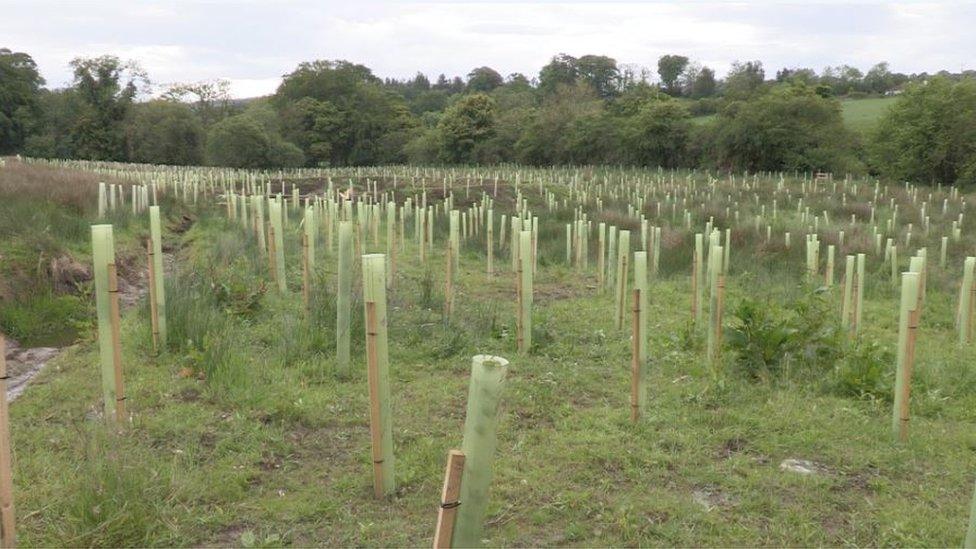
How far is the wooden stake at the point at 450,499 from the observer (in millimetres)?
2396

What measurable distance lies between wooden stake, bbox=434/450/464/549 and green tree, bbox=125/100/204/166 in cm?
5325

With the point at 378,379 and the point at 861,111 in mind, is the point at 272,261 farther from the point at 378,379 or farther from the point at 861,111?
the point at 861,111

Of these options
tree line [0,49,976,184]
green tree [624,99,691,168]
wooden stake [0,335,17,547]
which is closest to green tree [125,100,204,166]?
tree line [0,49,976,184]

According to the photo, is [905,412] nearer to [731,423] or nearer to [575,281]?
[731,423]

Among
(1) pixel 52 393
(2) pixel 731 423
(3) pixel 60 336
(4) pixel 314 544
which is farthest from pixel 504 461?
(3) pixel 60 336

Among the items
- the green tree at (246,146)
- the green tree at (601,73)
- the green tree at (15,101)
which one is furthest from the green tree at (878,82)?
the green tree at (15,101)

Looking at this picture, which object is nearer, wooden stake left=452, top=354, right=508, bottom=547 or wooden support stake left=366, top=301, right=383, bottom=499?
wooden stake left=452, top=354, right=508, bottom=547

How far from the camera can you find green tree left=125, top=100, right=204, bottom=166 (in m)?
51.6

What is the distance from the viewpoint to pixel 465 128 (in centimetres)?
5122

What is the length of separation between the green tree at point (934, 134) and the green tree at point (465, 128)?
25207mm

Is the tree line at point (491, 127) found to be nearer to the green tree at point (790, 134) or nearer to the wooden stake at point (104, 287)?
the green tree at point (790, 134)

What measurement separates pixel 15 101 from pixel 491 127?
3094cm

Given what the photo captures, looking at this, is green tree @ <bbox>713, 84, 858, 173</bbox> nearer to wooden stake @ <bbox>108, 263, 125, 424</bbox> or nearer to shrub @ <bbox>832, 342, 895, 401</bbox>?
shrub @ <bbox>832, 342, 895, 401</bbox>

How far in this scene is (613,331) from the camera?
754cm
